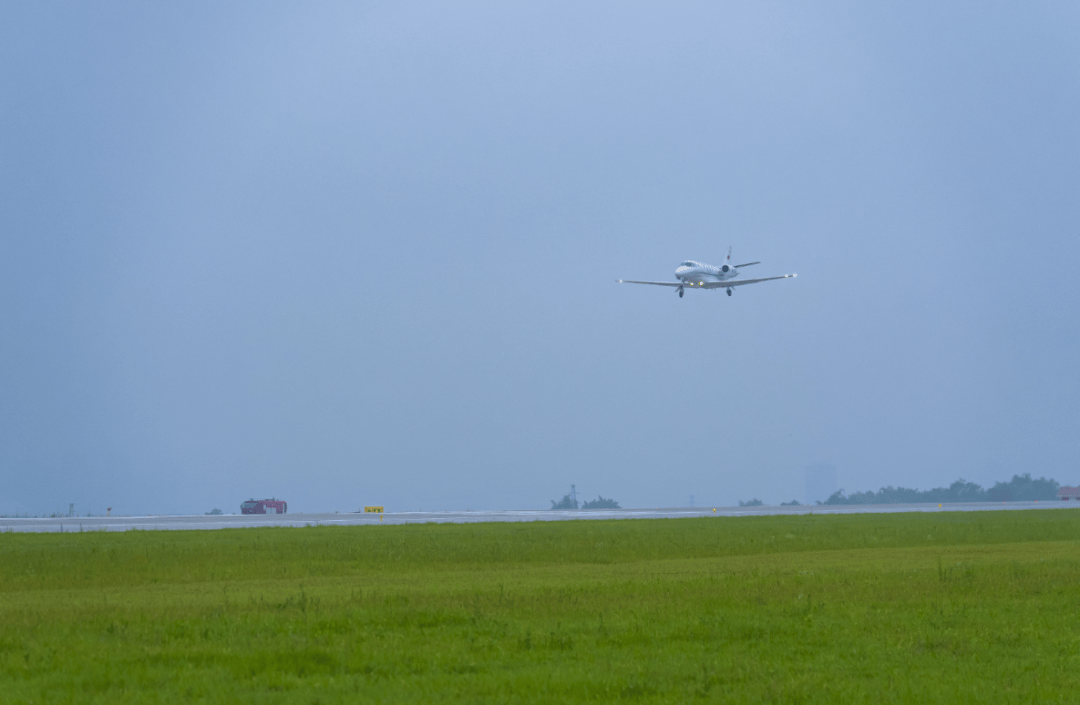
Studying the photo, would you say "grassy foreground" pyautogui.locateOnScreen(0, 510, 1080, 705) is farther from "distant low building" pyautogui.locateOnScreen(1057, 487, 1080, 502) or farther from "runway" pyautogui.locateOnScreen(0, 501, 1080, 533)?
"distant low building" pyautogui.locateOnScreen(1057, 487, 1080, 502)

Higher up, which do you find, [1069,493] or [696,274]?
→ [696,274]

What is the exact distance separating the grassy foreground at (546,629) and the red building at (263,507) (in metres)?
125

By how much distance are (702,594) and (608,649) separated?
8.91 m

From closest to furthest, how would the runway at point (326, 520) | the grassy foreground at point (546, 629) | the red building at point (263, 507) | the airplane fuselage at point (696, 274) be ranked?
the grassy foreground at point (546, 629)
the runway at point (326, 520)
the airplane fuselage at point (696, 274)
the red building at point (263, 507)

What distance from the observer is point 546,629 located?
23.2 meters

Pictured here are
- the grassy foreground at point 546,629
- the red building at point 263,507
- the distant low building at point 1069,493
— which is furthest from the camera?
the distant low building at point 1069,493

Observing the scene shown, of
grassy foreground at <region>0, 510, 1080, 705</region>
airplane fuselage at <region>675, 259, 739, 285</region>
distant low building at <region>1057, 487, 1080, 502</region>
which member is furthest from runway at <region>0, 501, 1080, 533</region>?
distant low building at <region>1057, 487, 1080, 502</region>

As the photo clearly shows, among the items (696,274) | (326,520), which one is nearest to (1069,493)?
(696,274)

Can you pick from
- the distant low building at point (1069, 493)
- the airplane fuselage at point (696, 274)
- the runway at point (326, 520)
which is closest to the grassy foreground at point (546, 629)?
the runway at point (326, 520)

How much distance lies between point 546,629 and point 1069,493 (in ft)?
651

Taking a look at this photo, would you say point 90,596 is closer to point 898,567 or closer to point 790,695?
point 790,695

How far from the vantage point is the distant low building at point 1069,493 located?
190750 mm

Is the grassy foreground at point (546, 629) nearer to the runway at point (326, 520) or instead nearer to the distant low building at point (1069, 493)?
the runway at point (326, 520)

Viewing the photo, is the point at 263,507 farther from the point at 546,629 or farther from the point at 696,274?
the point at 546,629
